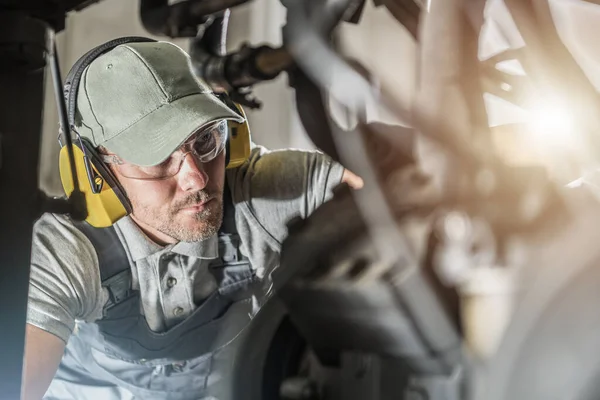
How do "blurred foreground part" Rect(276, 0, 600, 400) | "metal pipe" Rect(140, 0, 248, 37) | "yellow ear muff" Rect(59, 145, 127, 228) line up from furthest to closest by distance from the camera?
Answer: "yellow ear muff" Rect(59, 145, 127, 228) < "metal pipe" Rect(140, 0, 248, 37) < "blurred foreground part" Rect(276, 0, 600, 400)

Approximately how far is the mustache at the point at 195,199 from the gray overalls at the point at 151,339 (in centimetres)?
4

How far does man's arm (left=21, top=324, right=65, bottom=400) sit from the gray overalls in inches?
1.5

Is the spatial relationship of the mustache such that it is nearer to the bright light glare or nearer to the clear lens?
the clear lens

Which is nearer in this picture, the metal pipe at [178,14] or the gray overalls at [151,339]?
the metal pipe at [178,14]

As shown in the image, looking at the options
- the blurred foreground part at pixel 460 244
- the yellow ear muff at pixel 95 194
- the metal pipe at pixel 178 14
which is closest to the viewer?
the blurred foreground part at pixel 460 244

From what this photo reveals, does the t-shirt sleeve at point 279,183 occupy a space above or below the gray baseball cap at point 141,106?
below

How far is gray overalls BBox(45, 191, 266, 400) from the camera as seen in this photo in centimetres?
72

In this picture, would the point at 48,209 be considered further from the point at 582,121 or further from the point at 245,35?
the point at 582,121

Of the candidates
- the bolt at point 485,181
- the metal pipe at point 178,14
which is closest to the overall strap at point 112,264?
the metal pipe at point 178,14

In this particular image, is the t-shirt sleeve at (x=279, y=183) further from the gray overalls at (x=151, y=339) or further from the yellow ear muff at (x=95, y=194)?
the yellow ear muff at (x=95, y=194)

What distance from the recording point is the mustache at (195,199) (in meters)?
0.69

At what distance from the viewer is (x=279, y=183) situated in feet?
2.51

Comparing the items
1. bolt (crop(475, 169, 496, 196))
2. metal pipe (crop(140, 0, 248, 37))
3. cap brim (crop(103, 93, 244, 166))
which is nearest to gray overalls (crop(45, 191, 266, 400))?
cap brim (crop(103, 93, 244, 166))

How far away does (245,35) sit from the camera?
67 centimetres
